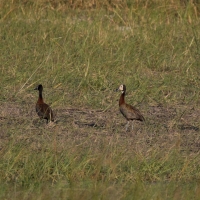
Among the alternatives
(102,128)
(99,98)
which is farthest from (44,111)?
(99,98)

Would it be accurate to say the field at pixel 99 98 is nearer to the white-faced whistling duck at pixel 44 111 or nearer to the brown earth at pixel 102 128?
the brown earth at pixel 102 128

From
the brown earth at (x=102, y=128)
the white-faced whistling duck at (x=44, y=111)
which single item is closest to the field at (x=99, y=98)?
the brown earth at (x=102, y=128)

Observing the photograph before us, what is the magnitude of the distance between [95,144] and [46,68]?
3.05 m

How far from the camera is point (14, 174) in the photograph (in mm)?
6461

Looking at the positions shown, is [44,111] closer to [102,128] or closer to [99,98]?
[102,128]

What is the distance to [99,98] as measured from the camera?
948 centimetres

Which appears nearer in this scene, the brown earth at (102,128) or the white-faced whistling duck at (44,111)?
the brown earth at (102,128)

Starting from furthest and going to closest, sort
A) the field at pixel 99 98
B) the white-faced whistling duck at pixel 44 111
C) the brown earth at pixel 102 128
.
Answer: the white-faced whistling duck at pixel 44 111
the brown earth at pixel 102 128
the field at pixel 99 98

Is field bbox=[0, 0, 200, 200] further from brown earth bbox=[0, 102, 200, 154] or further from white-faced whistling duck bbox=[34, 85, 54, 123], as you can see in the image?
white-faced whistling duck bbox=[34, 85, 54, 123]

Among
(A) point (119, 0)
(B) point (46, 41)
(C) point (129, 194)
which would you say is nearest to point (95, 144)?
(C) point (129, 194)

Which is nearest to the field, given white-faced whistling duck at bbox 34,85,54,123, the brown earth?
the brown earth

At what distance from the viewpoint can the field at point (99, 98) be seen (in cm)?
639

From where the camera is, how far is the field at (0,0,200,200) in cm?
639

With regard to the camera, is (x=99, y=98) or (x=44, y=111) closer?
(x=44, y=111)
